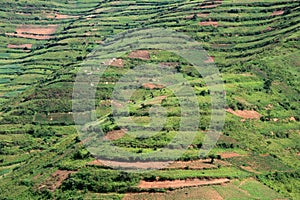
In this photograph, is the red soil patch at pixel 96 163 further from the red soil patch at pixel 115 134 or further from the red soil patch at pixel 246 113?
the red soil patch at pixel 246 113

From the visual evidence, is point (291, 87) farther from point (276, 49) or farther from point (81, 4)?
point (81, 4)

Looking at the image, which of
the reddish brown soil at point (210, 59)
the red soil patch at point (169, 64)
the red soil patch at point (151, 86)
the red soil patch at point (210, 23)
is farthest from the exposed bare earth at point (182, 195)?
the red soil patch at point (210, 23)

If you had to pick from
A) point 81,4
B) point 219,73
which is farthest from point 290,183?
point 81,4

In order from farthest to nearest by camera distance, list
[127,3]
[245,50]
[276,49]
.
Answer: [127,3] → [245,50] → [276,49]

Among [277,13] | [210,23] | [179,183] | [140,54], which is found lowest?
[179,183]

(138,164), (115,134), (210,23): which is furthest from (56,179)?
(210,23)

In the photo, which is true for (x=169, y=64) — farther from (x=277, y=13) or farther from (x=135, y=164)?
(x=135, y=164)
